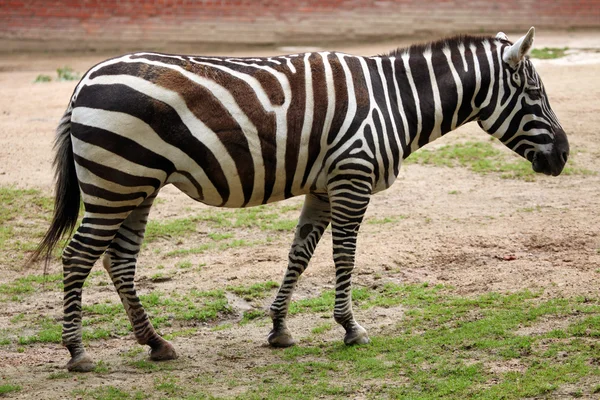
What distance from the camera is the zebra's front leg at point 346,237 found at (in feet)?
20.6

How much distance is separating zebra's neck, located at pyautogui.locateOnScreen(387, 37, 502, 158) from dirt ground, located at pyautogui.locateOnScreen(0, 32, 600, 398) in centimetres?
168

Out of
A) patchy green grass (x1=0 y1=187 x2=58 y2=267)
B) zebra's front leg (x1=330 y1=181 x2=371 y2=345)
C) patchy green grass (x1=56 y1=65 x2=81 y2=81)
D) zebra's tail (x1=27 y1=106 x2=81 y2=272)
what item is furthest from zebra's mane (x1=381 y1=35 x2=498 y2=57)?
patchy green grass (x1=56 y1=65 x2=81 y2=81)

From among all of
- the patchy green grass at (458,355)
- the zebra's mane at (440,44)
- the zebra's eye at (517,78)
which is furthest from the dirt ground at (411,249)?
the zebra's mane at (440,44)

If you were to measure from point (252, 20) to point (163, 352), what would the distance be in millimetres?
14765

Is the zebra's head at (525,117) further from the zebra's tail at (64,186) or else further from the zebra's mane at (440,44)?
the zebra's tail at (64,186)

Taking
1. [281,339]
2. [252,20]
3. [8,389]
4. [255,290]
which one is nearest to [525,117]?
[281,339]

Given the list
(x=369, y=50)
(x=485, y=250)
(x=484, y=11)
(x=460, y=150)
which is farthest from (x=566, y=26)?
(x=485, y=250)

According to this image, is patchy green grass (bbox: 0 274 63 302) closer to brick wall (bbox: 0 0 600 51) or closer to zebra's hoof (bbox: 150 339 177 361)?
zebra's hoof (bbox: 150 339 177 361)

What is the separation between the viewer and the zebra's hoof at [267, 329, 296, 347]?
21.9 feet

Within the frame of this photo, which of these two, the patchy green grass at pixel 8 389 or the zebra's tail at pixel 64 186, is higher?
the zebra's tail at pixel 64 186

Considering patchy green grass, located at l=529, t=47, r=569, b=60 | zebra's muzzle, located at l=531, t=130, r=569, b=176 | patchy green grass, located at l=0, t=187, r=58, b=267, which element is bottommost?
patchy green grass, located at l=0, t=187, r=58, b=267

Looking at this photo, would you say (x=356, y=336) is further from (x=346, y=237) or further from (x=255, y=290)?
(x=255, y=290)

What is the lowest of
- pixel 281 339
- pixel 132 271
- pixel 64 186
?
pixel 281 339

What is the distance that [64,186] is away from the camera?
619cm
